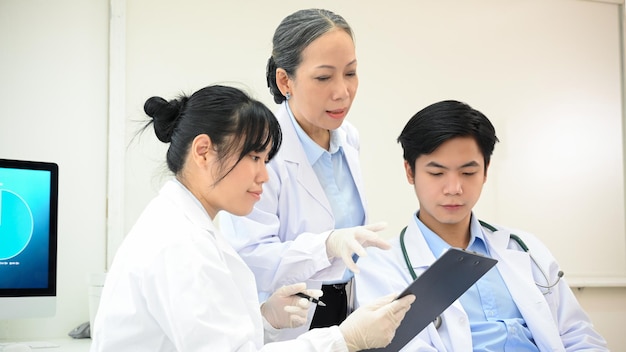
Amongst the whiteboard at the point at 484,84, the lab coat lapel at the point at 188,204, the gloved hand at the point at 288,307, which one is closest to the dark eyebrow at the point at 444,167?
the gloved hand at the point at 288,307

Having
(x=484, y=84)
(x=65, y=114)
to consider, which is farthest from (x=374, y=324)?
(x=484, y=84)

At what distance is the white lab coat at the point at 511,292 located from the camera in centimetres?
174

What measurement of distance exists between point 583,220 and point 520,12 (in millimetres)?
1142

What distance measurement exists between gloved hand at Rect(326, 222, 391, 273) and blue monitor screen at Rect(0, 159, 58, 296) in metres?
1.06

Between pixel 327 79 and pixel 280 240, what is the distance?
41cm

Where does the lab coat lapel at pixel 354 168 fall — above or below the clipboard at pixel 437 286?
above

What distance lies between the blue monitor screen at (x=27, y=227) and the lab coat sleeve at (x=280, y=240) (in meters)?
0.74

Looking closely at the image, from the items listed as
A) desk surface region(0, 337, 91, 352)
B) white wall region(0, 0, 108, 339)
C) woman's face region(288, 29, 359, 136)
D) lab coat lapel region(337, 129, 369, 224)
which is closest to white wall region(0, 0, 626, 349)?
white wall region(0, 0, 108, 339)

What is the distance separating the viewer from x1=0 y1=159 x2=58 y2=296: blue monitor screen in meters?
2.16

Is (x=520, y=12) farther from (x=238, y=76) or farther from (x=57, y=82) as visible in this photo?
(x=57, y=82)

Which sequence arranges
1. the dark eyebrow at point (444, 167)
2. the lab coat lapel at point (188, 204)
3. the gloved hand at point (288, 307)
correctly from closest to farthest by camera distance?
the lab coat lapel at point (188, 204) → the gloved hand at point (288, 307) → the dark eyebrow at point (444, 167)

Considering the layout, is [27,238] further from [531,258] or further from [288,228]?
[531,258]

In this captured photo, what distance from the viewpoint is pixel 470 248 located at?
198 centimetres

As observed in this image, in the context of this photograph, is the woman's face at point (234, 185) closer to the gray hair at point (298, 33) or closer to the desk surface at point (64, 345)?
the gray hair at point (298, 33)
